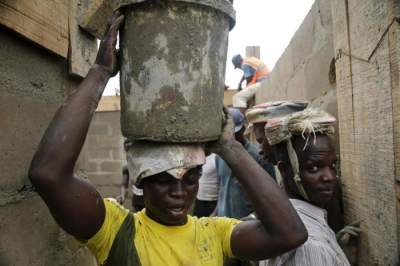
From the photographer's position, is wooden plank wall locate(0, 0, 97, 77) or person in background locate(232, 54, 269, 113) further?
person in background locate(232, 54, 269, 113)

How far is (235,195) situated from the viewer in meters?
3.57

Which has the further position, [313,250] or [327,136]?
[327,136]

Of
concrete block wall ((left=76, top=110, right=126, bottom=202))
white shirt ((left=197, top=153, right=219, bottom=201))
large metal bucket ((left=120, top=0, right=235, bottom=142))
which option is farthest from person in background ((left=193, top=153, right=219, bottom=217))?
concrete block wall ((left=76, top=110, right=126, bottom=202))

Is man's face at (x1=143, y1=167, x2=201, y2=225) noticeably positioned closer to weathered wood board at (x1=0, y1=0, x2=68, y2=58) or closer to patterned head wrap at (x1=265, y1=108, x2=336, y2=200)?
patterned head wrap at (x1=265, y1=108, x2=336, y2=200)

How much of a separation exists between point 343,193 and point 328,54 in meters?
1.05

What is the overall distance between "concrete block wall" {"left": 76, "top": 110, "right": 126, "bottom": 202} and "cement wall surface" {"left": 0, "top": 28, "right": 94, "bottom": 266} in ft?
22.5

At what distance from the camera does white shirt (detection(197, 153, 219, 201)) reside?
4457mm

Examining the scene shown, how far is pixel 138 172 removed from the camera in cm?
141

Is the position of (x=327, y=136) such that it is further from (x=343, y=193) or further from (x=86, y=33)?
(x=86, y=33)

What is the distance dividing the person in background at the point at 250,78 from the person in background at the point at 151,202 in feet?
19.1

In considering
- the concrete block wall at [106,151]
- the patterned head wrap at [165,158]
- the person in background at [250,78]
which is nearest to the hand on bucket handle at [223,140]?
the patterned head wrap at [165,158]

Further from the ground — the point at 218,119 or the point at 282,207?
the point at 218,119

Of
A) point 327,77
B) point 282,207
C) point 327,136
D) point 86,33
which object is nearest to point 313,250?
point 282,207

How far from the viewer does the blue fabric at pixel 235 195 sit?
3.52 metres
